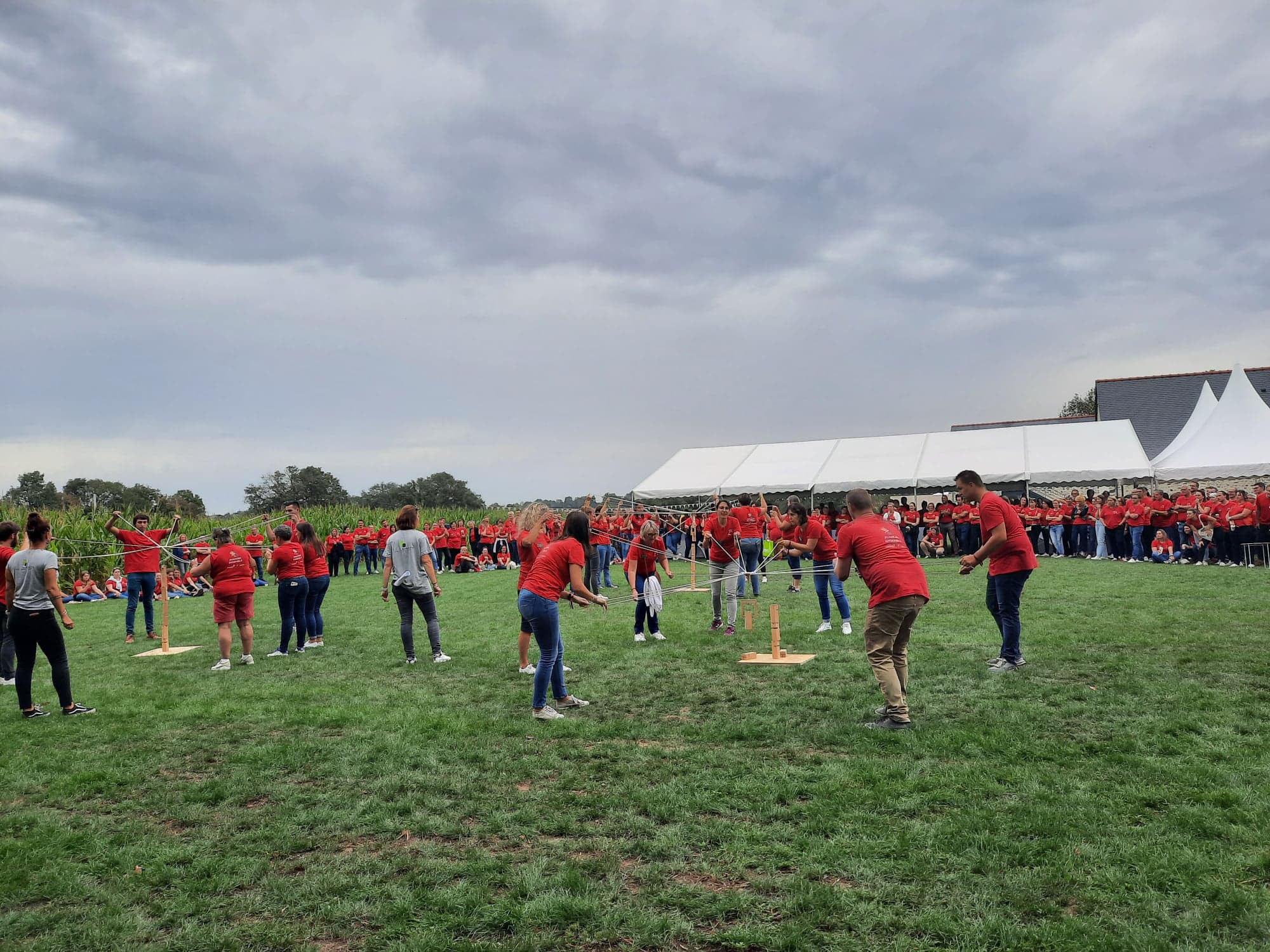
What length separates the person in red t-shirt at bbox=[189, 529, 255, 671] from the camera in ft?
34.6

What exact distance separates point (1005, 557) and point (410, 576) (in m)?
6.68

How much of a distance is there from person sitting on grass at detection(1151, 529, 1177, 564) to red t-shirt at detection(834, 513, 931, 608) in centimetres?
1886

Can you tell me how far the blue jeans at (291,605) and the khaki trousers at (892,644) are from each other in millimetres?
7837

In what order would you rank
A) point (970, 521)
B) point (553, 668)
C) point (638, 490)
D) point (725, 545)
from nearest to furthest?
point (553, 668) < point (725, 545) < point (970, 521) < point (638, 490)

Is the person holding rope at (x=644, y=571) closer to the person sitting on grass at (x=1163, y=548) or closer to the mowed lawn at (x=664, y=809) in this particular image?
the mowed lawn at (x=664, y=809)

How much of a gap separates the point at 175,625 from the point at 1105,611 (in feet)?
51.8

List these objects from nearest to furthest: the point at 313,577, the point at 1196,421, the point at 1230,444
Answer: the point at 313,577
the point at 1230,444
the point at 1196,421

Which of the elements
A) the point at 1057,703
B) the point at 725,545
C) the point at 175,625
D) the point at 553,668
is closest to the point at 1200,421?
the point at 725,545

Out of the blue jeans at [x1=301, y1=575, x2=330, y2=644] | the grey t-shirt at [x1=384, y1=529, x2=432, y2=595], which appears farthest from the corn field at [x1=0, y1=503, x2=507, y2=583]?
the grey t-shirt at [x1=384, y1=529, x2=432, y2=595]

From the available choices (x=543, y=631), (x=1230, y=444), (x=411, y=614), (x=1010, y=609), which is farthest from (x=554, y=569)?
(x=1230, y=444)

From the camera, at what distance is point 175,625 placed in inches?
623

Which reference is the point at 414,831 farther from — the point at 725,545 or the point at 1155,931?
the point at 725,545

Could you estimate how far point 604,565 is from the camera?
23500 millimetres

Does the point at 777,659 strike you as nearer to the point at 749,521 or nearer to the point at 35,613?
the point at 749,521
